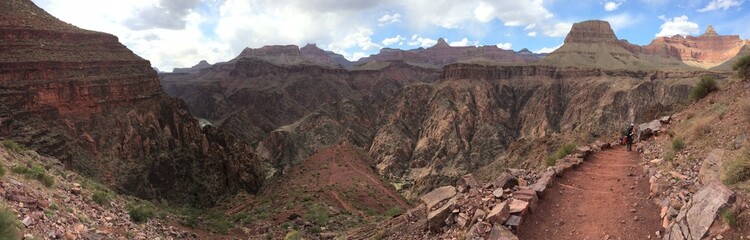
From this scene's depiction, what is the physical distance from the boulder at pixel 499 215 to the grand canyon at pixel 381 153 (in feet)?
0.11

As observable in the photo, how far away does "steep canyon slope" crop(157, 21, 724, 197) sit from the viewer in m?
91.7

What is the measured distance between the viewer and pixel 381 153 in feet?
320

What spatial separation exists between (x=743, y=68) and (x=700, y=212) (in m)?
16.4

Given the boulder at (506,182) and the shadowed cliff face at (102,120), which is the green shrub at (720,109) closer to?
the boulder at (506,182)

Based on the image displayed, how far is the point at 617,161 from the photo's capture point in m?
19.2

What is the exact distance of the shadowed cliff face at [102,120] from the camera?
46.1 metres

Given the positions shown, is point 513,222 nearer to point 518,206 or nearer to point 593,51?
point 518,206

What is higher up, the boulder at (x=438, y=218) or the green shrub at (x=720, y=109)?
the green shrub at (x=720, y=109)

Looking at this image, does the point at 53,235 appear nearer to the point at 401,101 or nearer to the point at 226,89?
the point at 401,101

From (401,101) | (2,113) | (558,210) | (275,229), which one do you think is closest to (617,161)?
(558,210)

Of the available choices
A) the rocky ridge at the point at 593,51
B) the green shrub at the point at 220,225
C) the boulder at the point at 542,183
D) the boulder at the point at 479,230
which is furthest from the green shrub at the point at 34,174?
the rocky ridge at the point at 593,51

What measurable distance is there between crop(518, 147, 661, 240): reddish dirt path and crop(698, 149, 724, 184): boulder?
1.40m

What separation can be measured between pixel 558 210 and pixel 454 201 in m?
2.88

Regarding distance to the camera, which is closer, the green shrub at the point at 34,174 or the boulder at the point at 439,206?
the boulder at the point at 439,206
